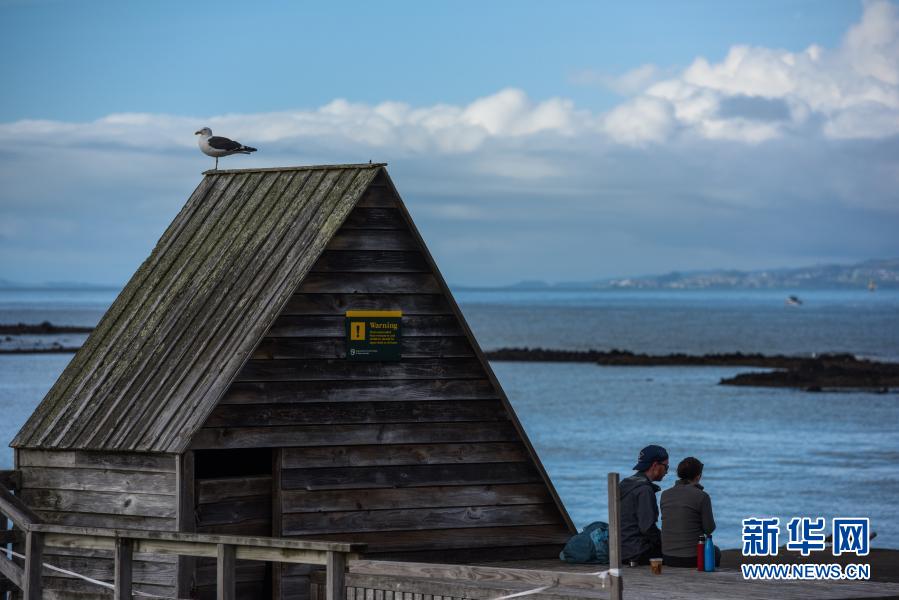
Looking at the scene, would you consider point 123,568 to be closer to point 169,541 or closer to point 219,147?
point 169,541

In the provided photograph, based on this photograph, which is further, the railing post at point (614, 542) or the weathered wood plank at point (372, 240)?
the weathered wood plank at point (372, 240)

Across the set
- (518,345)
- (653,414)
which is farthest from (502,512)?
(518,345)

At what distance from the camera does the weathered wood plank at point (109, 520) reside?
13417 millimetres

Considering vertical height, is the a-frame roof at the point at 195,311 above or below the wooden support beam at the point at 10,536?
above

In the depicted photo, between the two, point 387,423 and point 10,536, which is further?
point 387,423

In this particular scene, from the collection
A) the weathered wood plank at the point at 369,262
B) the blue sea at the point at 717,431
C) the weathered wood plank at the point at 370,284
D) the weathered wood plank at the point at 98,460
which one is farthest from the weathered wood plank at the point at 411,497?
the blue sea at the point at 717,431

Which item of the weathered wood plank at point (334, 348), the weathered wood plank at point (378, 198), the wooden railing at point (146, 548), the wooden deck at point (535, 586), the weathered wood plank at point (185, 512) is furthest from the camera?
the weathered wood plank at point (378, 198)

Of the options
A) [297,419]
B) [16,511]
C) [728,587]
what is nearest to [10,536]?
[16,511]

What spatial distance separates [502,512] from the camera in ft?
48.7

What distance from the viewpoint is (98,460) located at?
46.1 ft

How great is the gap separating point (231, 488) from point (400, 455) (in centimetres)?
174

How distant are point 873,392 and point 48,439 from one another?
69.5 m

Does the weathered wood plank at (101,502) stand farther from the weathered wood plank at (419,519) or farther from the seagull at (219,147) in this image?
the seagull at (219,147)

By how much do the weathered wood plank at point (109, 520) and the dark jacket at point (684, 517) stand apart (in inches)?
179
